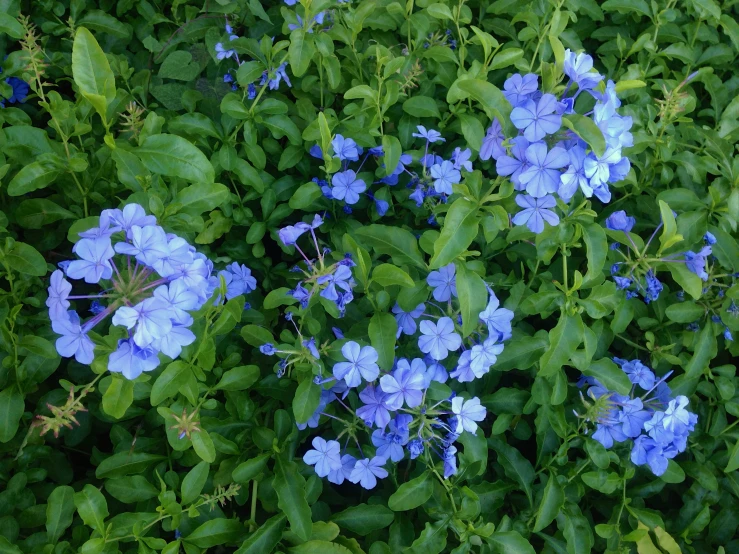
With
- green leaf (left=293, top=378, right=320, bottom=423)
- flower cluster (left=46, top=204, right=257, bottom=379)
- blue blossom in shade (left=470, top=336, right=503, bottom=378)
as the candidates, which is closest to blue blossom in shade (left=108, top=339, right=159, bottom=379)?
flower cluster (left=46, top=204, right=257, bottom=379)

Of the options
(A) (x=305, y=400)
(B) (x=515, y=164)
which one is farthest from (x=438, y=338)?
(B) (x=515, y=164)

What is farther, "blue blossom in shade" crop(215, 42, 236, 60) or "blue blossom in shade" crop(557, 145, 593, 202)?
"blue blossom in shade" crop(215, 42, 236, 60)

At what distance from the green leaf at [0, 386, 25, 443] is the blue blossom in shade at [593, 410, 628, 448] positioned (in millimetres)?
1410

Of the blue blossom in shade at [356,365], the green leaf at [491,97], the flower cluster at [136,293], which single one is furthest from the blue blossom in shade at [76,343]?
the green leaf at [491,97]

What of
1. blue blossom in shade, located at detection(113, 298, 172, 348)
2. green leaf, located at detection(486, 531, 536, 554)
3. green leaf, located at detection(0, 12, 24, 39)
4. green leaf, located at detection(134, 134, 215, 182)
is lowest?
green leaf, located at detection(486, 531, 536, 554)

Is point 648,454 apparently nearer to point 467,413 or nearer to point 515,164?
point 467,413

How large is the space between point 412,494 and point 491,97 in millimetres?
932

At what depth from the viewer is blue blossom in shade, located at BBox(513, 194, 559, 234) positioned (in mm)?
1340

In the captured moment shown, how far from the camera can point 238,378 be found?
1.52 meters

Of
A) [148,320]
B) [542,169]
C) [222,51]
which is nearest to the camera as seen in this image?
[148,320]

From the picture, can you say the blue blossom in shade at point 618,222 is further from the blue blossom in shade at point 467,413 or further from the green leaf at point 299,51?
the green leaf at point 299,51

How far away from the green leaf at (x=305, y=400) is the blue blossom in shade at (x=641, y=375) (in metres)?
0.85

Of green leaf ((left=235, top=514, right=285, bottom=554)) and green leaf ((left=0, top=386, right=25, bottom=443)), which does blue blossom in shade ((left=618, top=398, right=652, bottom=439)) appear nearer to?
green leaf ((left=235, top=514, right=285, bottom=554))

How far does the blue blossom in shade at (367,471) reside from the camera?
5.05 ft
